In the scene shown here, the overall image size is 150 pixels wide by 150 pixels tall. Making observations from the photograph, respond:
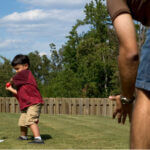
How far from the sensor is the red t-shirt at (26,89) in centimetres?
725

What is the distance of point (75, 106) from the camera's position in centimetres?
2269

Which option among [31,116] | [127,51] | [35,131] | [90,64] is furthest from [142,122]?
[90,64]

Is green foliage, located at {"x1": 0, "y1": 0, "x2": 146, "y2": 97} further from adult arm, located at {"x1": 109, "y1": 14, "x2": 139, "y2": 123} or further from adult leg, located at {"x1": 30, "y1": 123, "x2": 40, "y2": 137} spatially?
adult arm, located at {"x1": 109, "y1": 14, "x2": 139, "y2": 123}

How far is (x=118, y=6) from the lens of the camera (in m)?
2.33

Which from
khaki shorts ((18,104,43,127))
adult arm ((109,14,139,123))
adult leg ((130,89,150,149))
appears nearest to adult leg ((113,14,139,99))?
adult arm ((109,14,139,123))

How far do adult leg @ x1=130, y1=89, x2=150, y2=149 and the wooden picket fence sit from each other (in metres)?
19.2

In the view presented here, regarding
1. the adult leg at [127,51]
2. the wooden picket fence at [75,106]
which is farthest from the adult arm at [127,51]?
the wooden picket fence at [75,106]

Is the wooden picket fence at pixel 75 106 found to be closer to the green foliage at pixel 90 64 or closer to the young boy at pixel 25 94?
the green foliage at pixel 90 64

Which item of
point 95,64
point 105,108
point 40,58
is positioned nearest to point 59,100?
point 105,108

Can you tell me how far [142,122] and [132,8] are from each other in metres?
0.66

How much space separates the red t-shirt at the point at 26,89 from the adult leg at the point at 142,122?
5.15m

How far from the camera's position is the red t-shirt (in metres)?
7.25

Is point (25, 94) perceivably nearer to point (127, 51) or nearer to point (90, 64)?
point (127, 51)

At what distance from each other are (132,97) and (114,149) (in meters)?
3.86
